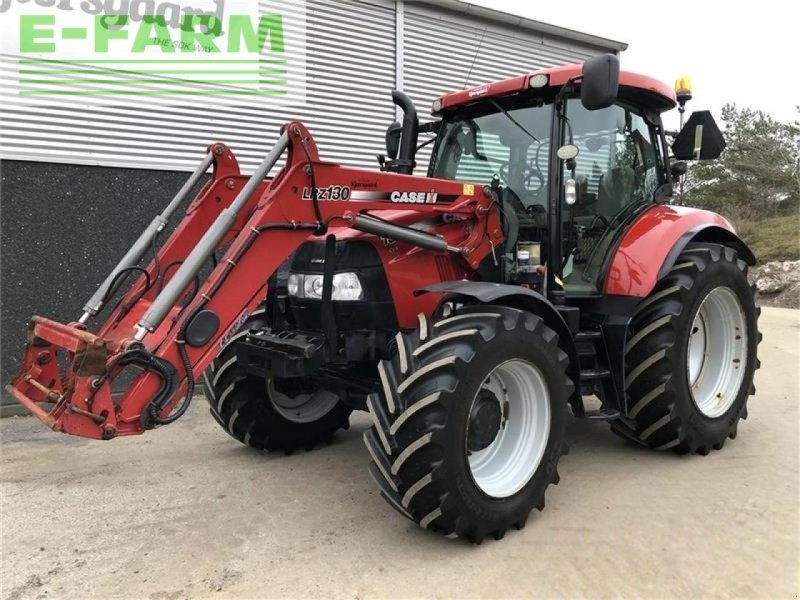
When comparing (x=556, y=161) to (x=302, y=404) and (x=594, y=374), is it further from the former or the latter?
(x=302, y=404)

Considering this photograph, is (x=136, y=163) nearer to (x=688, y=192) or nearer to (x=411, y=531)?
(x=411, y=531)

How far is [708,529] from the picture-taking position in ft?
10.2

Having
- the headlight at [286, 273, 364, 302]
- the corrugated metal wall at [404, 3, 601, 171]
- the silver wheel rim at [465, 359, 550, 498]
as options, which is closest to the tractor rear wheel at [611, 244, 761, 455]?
the silver wheel rim at [465, 359, 550, 498]

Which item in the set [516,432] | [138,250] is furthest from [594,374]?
[138,250]

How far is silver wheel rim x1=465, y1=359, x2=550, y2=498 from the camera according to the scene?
323 cm

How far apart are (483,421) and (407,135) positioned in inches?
87.4

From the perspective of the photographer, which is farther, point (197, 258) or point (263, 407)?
point (263, 407)

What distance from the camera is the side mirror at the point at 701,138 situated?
4703mm

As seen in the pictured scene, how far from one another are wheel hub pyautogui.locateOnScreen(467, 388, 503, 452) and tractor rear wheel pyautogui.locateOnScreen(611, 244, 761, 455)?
1.24 m

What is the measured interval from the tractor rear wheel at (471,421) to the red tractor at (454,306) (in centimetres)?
1

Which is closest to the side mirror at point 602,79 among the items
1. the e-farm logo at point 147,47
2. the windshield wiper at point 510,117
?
the windshield wiper at point 510,117

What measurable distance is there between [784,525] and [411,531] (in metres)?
1.88

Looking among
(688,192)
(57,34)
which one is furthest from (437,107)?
(688,192)

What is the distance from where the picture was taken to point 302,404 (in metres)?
4.42
